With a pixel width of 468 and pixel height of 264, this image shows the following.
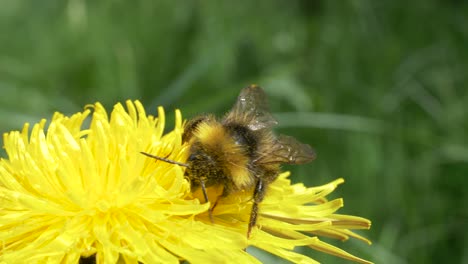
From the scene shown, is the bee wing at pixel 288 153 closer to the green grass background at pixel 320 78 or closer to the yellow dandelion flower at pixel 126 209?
the yellow dandelion flower at pixel 126 209

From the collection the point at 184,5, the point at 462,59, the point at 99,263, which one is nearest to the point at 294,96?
the point at 462,59

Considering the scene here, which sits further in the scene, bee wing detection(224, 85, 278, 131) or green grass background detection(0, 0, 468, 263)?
green grass background detection(0, 0, 468, 263)

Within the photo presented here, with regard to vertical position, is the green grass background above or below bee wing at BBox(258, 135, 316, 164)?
above

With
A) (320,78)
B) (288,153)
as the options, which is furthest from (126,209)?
(320,78)

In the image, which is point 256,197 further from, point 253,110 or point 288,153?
point 253,110

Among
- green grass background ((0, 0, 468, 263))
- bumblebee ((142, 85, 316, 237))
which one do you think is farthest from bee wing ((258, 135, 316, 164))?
green grass background ((0, 0, 468, 263))

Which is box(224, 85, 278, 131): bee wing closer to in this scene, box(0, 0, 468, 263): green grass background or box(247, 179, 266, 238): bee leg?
box(247, 179, 266, 238): bee leg
